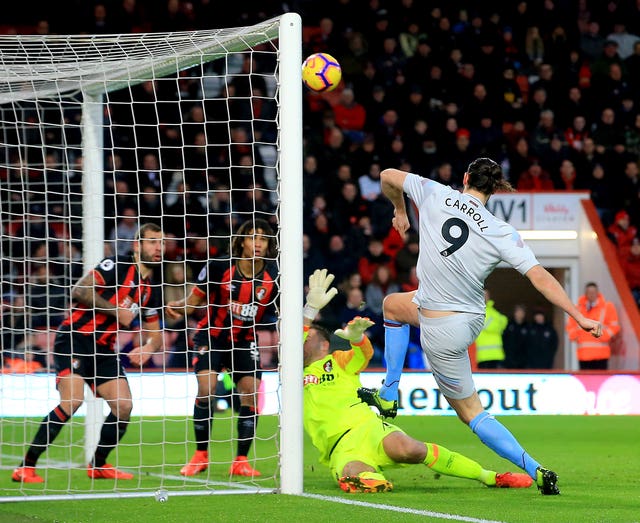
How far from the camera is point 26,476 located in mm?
8125

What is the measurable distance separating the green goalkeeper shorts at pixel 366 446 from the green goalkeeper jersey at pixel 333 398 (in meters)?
0.07

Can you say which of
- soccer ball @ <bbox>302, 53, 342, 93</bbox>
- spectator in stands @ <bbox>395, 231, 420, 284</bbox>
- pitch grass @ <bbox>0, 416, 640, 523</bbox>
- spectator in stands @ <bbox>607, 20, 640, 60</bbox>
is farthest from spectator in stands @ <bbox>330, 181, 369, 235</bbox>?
soccer ball @ <bbox>302, 53, 342, 93</bbox>

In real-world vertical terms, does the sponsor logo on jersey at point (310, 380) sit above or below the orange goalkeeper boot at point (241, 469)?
above

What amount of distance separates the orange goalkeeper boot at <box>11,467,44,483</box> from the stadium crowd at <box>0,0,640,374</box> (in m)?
6.17

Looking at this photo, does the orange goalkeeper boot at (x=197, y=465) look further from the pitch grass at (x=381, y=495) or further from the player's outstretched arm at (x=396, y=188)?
the player's outstretched arm at (x=396, y=188)

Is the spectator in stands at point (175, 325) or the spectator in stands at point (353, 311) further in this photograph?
the spectator in stands at point (353, 311)

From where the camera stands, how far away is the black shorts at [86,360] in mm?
8211

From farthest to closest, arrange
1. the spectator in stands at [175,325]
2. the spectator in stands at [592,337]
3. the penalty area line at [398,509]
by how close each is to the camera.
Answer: the spectator in stands at [592,337] → the spectator in stands at [175,325] → the penalty area line at [398,509]

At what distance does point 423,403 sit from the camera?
43.8 ft

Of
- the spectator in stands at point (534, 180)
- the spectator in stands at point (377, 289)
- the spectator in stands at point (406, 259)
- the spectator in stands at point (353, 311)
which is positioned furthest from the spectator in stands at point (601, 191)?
the spectator in stands at point (353, 311)

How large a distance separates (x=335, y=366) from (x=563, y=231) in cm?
982

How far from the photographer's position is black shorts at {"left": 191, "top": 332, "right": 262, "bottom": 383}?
8.40 m

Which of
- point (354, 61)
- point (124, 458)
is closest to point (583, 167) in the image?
point (354, 61)

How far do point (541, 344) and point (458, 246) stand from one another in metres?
9.40
